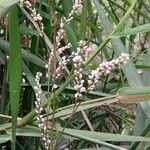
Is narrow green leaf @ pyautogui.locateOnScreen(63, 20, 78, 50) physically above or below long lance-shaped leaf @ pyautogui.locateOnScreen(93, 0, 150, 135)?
above

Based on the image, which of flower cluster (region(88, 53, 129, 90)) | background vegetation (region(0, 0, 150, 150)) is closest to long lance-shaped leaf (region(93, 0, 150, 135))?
background vegetation (region(0, 0, 150, 150))

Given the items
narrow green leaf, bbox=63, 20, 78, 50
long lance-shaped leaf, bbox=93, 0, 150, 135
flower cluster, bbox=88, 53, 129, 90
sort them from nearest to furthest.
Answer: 1. flower cluster, bbox=88, 53, 129, 90
2. long lance-shaped leaf, bbox=93, 0, 150, 135
3. narrow green leaf, bbox=63, 20, 78, 50

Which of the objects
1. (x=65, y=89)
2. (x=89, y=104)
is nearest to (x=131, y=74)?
(x=89, y=104)

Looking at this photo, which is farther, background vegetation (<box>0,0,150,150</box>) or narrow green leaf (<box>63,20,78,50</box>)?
narrow green leaf (<box>63,20,78,50</box>)

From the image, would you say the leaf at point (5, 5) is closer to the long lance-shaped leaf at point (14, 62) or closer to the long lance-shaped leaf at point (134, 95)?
the long lance-shaped leaf at point (14, 62)

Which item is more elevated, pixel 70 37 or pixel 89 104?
pixel 70 37

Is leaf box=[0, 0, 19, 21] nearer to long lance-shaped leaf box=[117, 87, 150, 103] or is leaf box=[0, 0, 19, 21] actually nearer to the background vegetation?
the background vegetation

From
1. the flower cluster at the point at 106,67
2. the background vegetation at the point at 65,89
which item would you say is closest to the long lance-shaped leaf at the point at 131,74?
the background vegetation at the point at 65,89

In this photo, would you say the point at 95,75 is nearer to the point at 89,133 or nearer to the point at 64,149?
the point at 89,133

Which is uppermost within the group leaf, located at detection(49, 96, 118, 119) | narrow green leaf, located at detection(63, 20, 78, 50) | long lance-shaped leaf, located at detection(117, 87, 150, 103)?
narrow green leaf, located at detection(63, 20, 78, 50)

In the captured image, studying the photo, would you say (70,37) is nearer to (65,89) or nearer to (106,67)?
(65,89)

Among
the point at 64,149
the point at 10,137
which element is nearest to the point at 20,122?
the point at 10,137

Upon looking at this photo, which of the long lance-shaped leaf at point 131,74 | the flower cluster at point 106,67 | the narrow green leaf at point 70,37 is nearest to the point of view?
the flower cluster at point 106,67
